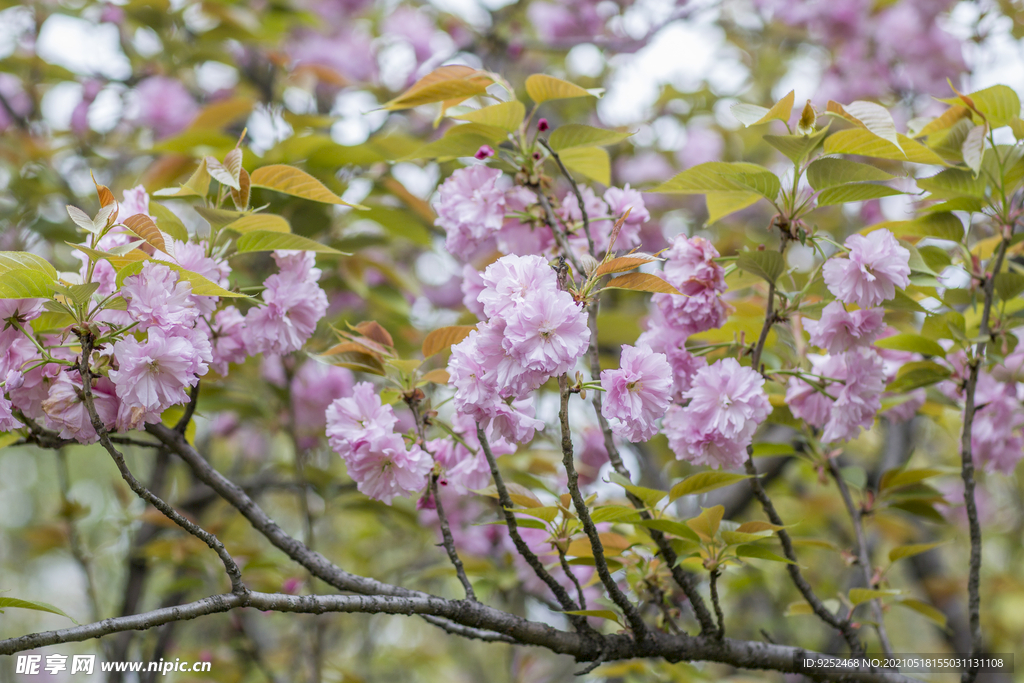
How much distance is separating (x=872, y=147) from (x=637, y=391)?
56 cm

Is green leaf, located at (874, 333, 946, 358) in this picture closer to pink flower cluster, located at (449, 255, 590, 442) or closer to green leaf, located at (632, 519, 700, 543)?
green leaf, located at (632, 519, 700, 543)

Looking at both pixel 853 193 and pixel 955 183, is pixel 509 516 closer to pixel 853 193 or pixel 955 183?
pixel 853 193

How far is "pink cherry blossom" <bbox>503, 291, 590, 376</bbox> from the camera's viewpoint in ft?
2.91

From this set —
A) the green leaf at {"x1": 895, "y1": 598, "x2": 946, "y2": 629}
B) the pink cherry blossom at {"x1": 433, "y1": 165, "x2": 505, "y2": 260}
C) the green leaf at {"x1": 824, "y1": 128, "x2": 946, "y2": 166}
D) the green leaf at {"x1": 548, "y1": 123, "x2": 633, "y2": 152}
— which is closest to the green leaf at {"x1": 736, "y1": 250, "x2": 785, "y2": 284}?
the green leaf at {"x1": 824, "y1": 128, "x2": 946, "y2": 166}

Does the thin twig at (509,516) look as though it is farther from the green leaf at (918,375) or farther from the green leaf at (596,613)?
the green leaf at (918,375)

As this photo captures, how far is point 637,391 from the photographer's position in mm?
1028

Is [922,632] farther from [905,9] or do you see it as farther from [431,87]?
[431,87]

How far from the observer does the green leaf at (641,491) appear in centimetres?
113

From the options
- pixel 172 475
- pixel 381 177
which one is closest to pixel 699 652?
pixel 381 177

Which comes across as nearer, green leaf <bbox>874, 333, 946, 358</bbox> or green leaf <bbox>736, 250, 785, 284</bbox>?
green leaf <bbox>736, 250, 785, 284</bbox>

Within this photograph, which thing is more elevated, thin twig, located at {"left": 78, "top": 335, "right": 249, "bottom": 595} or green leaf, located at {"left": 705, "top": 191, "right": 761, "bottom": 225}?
green leaf, located at {"left": 705, "top": 191, "right": 761, "bottom": 225}

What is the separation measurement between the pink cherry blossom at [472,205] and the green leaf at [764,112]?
426 millimetres

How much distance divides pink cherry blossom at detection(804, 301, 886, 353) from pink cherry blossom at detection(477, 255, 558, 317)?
53cm

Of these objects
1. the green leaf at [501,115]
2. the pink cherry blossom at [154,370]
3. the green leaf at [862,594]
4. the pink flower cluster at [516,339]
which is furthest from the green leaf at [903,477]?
the pink cherry blossom at [154,370]
